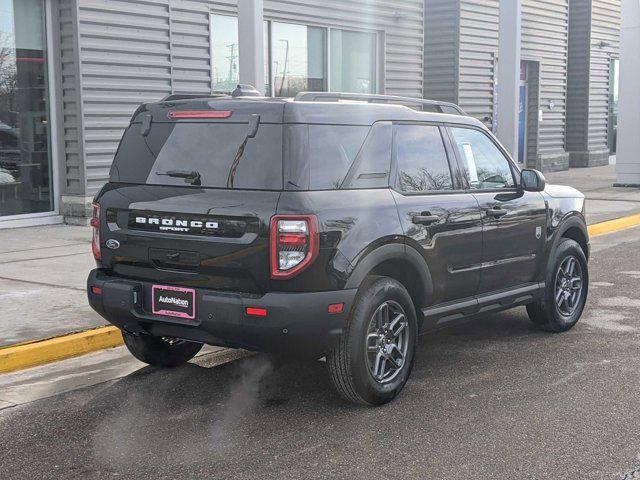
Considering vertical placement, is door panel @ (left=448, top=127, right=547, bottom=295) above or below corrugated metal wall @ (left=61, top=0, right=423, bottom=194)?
below

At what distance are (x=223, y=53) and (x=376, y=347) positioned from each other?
33.7 ft

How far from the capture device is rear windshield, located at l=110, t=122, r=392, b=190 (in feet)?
16.5

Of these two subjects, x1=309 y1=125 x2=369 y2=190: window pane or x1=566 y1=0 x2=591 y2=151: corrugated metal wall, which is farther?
x1=566 y1=0 x2=591 y2=151: corrugated metal wall

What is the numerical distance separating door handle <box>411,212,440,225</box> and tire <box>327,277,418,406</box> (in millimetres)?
415

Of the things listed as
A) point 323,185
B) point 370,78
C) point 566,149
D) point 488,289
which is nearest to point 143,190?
point 323,185

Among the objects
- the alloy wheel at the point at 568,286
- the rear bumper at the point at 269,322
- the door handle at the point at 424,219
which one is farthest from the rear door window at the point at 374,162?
the alloy wheel at the point at 568,286

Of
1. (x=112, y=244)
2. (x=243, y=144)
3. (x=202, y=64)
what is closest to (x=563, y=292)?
(x=243, y=144)

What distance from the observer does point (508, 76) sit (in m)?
15.7

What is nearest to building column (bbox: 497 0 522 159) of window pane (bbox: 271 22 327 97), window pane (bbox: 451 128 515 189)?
window pane (bbox: 271 22 327 97)

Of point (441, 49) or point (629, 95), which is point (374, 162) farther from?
point (441, 49)

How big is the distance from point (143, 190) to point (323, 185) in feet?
3.67

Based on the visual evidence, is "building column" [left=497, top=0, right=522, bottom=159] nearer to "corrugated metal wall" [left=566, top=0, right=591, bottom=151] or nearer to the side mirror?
the side mirror

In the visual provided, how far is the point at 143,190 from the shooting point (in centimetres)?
543

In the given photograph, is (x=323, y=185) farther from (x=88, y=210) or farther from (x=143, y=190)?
(x=88, y=210)
